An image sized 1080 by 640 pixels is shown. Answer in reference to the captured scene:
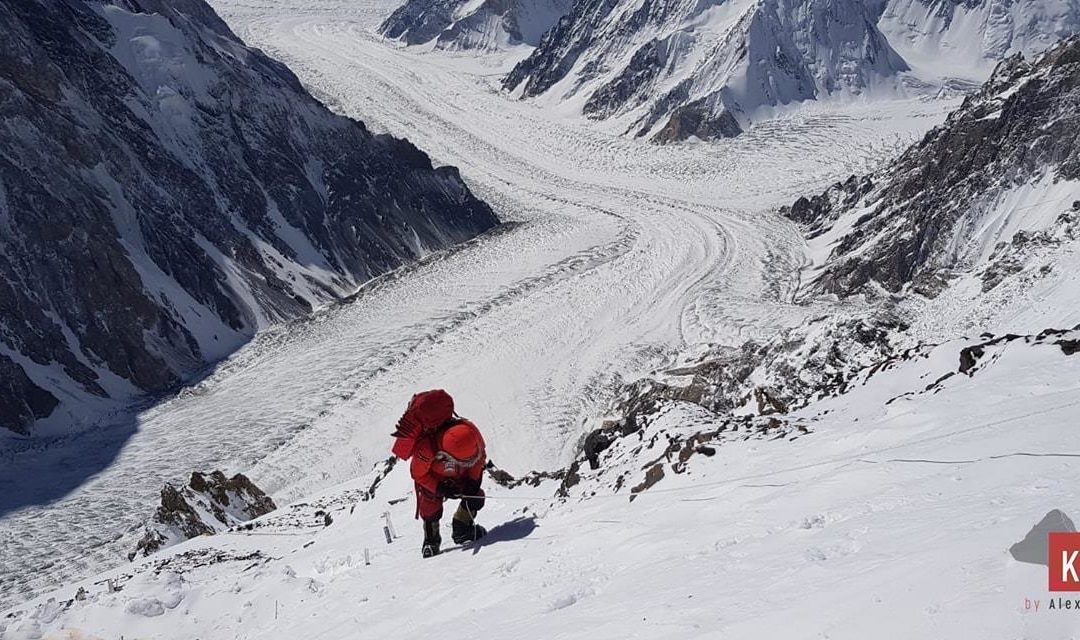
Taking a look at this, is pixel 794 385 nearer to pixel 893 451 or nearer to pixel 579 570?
pixel 893 451

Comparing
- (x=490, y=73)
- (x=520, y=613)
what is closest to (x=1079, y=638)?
(x=520, y=613)

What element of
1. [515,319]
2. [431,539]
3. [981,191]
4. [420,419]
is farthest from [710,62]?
[431,539]

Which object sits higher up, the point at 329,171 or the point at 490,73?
the point at 490,73

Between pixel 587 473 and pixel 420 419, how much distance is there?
15.1 feet

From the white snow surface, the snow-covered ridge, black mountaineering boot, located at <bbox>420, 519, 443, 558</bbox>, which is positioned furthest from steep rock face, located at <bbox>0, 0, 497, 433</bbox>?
the snow-covered ridge

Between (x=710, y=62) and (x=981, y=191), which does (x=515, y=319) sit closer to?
(x=981, y=191)

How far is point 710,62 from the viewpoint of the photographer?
7625 cm

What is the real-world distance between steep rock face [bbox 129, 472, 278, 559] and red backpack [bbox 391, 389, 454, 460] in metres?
9.78

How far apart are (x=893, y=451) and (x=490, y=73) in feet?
311

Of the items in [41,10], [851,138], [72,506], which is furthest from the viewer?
[851,138]

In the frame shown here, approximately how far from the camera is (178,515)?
1862 centimetres

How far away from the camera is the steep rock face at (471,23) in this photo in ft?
345

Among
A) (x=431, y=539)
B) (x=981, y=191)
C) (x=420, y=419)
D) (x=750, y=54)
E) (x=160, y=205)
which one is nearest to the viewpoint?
(x=420, y=419)

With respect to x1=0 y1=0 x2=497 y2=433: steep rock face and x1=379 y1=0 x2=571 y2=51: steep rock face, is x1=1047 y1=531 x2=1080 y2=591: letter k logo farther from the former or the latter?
x1=379 y1=0 x2=571 y2=51: steep rock face
